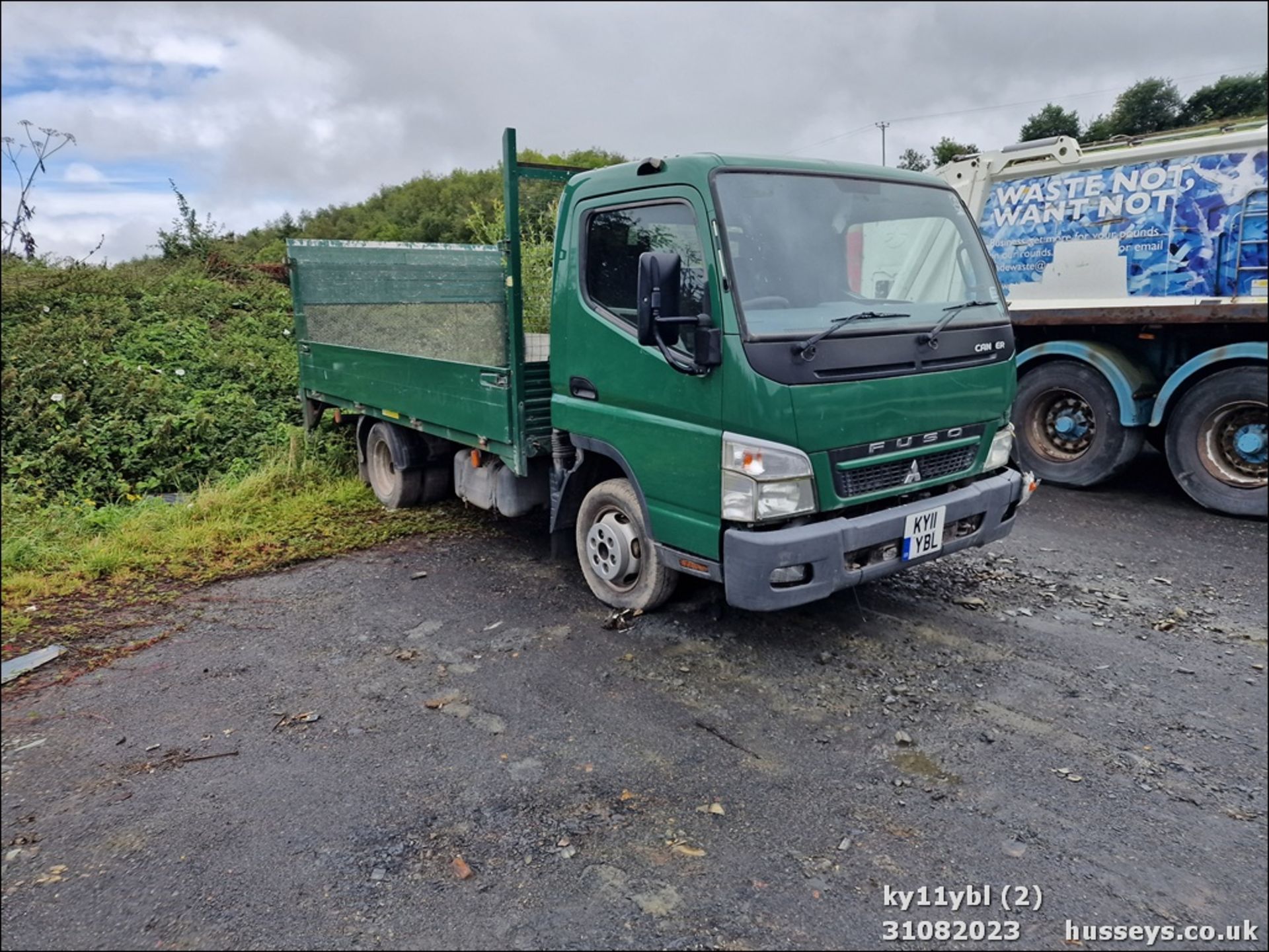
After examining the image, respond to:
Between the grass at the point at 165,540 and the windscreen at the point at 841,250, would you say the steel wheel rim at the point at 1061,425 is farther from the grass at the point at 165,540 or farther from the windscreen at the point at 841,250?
the grass at the point at 165,540

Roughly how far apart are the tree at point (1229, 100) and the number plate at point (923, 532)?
2219mm

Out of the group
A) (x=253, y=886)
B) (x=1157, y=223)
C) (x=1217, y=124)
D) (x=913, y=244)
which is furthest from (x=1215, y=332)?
(x=253, y=886)

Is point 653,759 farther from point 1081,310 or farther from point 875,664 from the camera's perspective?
point 1081,310

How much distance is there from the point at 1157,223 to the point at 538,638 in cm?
525

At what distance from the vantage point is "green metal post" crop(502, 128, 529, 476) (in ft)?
13.9

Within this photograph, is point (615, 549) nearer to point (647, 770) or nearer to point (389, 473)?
point (647, 770)

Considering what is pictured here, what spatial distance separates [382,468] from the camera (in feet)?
20.6

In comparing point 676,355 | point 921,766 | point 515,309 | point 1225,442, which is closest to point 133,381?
→ point 515,309

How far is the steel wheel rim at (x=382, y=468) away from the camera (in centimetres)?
617

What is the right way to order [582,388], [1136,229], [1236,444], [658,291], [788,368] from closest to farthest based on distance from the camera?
[788,368]
[658,291]
[582,388]
[1236,444]
[1136,229]

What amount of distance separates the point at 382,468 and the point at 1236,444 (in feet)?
20.1

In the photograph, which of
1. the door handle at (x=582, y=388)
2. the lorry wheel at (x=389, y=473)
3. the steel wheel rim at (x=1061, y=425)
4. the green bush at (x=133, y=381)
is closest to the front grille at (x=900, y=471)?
the door handle at (x=582, y=388)

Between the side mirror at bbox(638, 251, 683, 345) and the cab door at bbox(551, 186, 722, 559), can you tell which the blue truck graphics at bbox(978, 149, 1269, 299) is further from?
the side mirror at bbox(638, 251, 683, 345)

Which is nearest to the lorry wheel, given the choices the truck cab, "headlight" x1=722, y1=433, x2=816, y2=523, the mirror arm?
the truck cab
